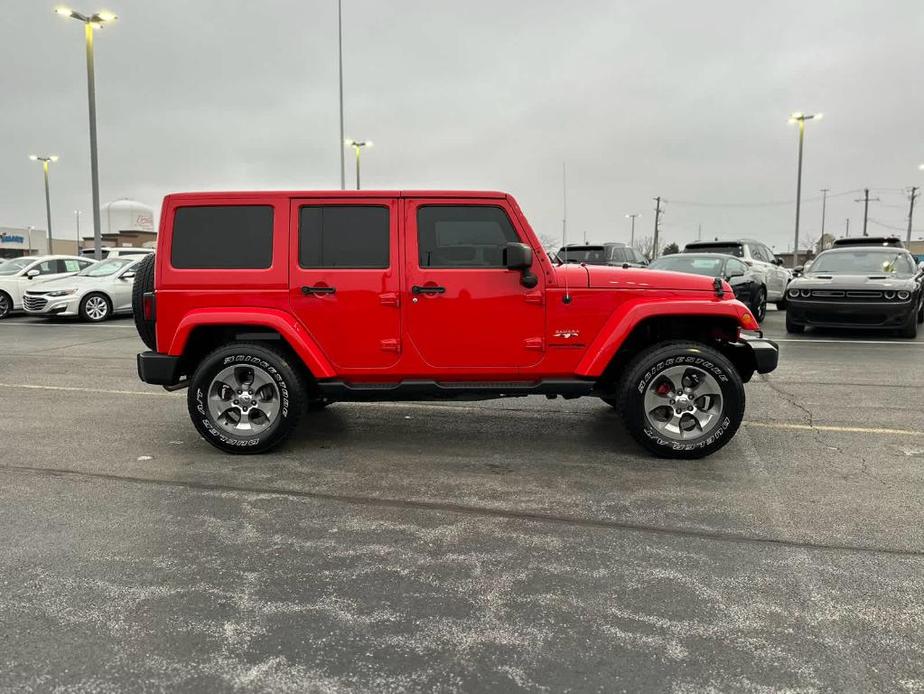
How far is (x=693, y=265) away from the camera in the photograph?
44.1 feet

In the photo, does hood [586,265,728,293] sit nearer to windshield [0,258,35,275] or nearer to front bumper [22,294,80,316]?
front bumper [22,294,80,316]

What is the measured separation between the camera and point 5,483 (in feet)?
14.9

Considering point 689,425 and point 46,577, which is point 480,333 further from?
point 46,577

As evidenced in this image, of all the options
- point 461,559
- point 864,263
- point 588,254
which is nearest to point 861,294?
point 864,263

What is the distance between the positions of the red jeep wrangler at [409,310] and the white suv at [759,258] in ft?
34.8

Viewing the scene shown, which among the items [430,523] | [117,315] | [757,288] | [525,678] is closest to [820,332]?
[757,288]

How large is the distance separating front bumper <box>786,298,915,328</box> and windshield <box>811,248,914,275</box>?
0.94m

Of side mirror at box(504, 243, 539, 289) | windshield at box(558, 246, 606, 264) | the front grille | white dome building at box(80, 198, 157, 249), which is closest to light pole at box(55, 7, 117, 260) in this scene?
the front grille

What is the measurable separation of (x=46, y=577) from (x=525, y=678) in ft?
7.36

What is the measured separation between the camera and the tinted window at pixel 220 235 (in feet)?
16.5

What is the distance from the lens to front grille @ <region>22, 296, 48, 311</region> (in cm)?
1548

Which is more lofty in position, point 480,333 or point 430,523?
point 480,333

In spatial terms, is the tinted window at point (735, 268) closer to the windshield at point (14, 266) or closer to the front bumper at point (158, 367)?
the front bumper at point (158, 367)

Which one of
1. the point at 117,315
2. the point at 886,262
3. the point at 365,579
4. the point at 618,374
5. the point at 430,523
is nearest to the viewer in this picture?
the point at 365,579
